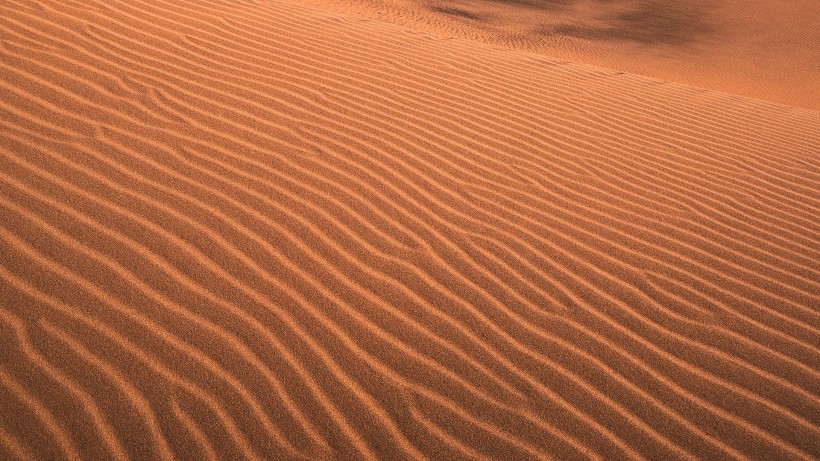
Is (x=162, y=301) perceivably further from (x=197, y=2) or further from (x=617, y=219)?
(x=197, y=2)

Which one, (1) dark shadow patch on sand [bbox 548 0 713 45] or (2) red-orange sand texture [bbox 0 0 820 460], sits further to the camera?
(1) dark shadow patch on sand [bbox 548 0 713 45]

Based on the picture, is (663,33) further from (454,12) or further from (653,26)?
(454,12)

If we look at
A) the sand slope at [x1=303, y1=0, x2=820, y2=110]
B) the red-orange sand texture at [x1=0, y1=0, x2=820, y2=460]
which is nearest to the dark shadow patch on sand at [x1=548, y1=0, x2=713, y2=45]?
the sand slope at [x1=303, y1=0, x2=820, y2=110]

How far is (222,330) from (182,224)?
27.9 inches

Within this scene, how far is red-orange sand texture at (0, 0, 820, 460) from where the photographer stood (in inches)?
92.1

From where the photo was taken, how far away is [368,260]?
3.05 metres

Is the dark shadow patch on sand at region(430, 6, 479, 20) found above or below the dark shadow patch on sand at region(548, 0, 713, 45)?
below

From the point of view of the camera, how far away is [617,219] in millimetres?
3672

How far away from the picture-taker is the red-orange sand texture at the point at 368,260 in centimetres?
234

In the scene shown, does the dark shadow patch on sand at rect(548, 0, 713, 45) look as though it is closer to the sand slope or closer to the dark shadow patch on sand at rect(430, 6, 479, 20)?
the sand slope

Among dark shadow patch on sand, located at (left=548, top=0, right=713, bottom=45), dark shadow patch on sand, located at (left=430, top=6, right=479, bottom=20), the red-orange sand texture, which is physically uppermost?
dark shadow patch on sand, located at (left=548, top=0, right=713, bottom=45)

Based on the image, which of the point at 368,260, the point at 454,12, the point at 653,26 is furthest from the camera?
the point at 653,26

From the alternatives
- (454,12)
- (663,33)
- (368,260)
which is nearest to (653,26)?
(663,33)

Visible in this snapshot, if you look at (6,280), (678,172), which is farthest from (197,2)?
(678,172)
